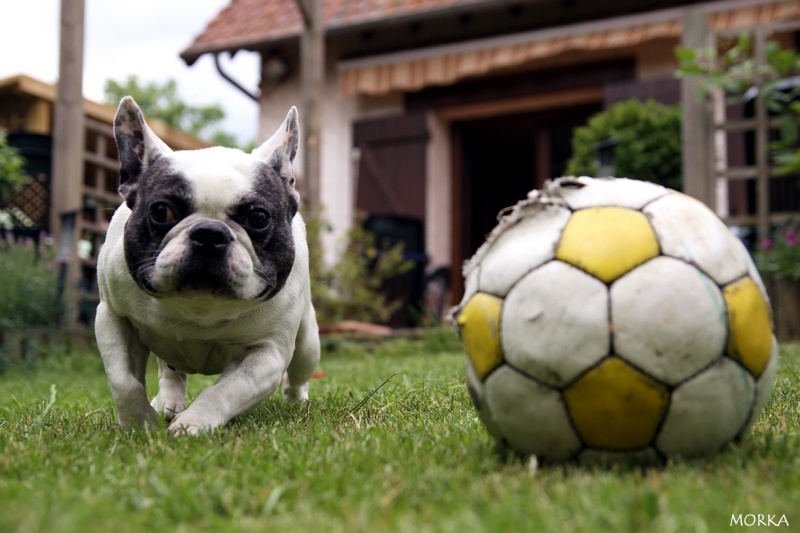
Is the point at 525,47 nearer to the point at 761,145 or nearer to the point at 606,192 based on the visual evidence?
the point at 761,145

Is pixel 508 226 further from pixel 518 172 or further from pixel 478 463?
pixel 518 172

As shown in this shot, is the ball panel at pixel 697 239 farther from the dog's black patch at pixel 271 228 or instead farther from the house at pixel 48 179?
the house at pixel 48 179

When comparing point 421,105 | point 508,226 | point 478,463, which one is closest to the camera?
point 478,463

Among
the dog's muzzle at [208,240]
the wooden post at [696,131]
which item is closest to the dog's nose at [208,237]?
the dog's muzzle at [208,240]

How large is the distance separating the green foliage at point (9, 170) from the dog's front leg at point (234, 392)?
16.4 feet

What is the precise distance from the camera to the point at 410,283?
948 cm

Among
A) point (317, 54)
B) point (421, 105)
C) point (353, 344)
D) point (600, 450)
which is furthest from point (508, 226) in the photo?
point (421, 105)

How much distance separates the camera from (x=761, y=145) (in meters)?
7.55

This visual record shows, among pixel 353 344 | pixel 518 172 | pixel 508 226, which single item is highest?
pixel 518 172

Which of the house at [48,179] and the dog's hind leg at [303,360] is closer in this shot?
the dog's hind leg at [303,360]

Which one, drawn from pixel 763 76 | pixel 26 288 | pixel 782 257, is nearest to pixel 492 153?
pixel 763 76

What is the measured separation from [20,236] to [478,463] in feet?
21.8

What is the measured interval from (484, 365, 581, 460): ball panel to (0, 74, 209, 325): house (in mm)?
5661

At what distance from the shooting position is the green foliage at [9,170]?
7180mm
